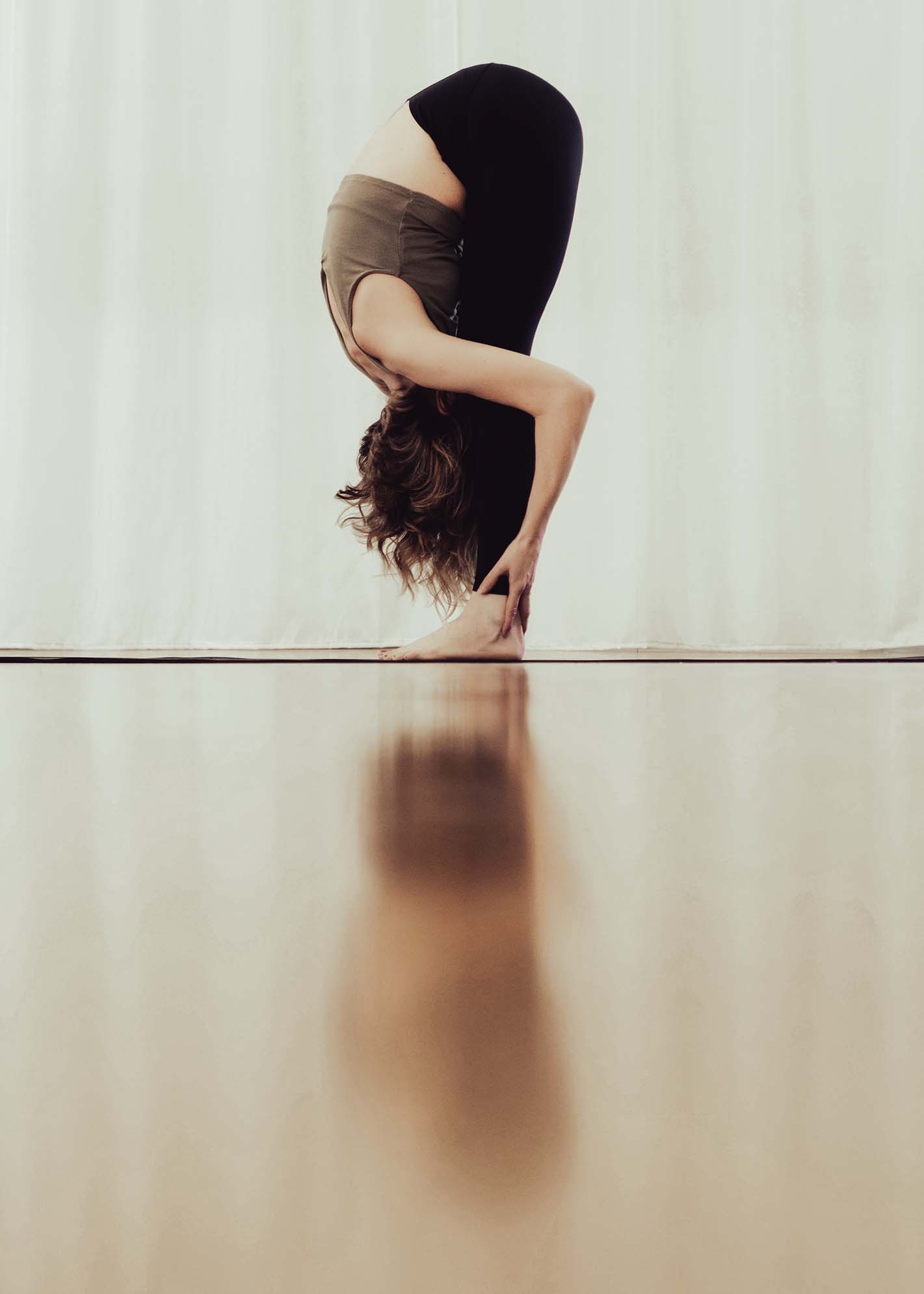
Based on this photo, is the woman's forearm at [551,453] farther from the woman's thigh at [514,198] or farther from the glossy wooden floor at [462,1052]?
the glossy wooden floor at [462,1052]

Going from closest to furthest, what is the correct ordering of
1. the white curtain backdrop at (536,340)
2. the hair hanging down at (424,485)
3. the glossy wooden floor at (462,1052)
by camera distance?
the glossy wooden floor at (462,1052), the hair hanging down at (424,485), the white curtain backdrop at (536,340)

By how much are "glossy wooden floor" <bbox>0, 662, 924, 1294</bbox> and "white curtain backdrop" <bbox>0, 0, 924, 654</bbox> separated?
2121mm

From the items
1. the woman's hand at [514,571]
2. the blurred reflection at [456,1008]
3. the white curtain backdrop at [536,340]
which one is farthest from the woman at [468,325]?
the blurred reflection at [456,1008]

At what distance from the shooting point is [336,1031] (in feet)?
0.25

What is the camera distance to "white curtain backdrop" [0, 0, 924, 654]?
2.33 metres

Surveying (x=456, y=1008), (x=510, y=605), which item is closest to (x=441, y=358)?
(x=510, y=605)

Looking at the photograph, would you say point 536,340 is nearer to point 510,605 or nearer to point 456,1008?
point 510,605

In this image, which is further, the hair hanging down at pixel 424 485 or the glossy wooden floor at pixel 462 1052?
the hair hanging down at pixel 424 485

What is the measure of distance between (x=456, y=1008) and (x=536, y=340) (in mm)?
2367

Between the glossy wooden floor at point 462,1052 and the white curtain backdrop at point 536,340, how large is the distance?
212cm

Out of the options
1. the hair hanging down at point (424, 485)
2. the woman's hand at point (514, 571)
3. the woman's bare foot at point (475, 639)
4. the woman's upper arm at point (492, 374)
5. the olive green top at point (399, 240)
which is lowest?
the woman's bare foot at point (475, 639)

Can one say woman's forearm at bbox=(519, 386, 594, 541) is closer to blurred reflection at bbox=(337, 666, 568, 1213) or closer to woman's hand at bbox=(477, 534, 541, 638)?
woman's hand at bbox=(477, 534, 541, 638)

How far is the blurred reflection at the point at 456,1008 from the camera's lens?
0.06m

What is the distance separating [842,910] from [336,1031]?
69 millimetres
